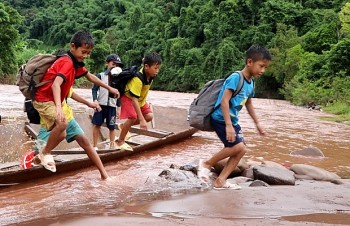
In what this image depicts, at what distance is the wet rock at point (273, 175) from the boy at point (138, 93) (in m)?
1.54

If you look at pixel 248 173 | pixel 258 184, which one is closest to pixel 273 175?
pixel 258 184

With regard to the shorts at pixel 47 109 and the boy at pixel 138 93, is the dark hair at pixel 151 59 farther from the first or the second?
the shorts at pixel 47 109

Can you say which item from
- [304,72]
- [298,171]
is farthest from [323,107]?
[298,171]

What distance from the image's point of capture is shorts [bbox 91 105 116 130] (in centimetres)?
674

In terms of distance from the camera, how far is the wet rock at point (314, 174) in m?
5.26

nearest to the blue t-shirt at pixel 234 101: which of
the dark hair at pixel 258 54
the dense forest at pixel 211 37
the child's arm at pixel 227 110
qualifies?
the child's arm at pixel 227 110

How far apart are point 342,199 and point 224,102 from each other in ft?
Answer: 4.31

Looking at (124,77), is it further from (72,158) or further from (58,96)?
(58,96)

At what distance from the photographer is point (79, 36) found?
4.30 meters

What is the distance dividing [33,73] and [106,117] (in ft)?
8.54

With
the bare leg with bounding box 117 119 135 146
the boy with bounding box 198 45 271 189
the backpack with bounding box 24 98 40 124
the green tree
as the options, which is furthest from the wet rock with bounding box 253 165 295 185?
the green tree

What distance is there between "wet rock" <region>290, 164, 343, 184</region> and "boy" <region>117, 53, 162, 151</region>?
192cm

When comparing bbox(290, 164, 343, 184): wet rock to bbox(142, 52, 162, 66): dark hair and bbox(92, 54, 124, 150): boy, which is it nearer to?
bbox(142, 52, 162, 66): dark hair

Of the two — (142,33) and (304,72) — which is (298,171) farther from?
(142,33)
